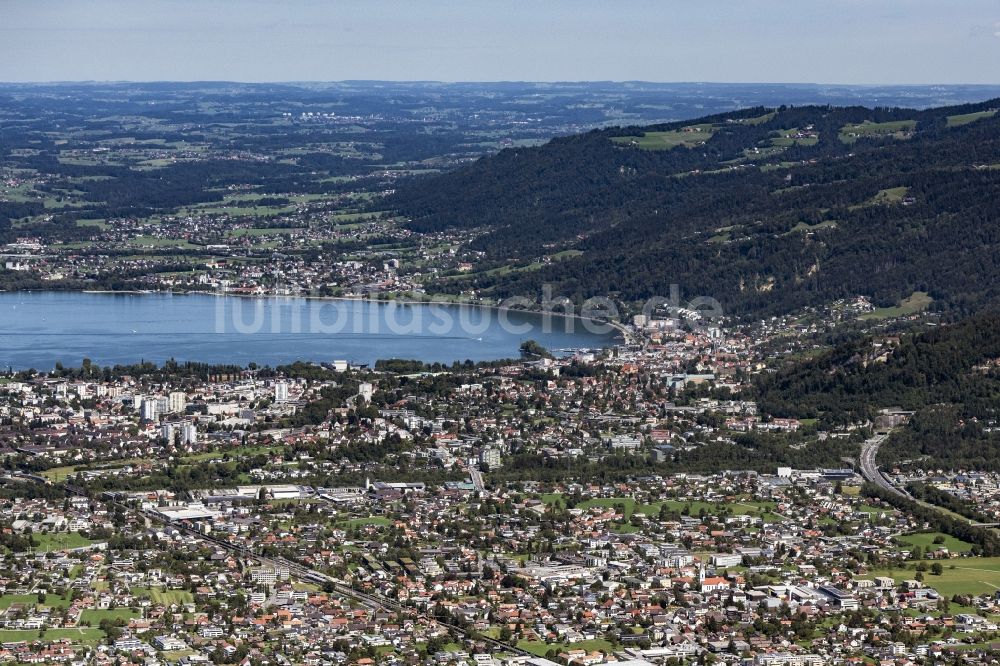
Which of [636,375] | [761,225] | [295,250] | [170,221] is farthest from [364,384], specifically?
[170,221]

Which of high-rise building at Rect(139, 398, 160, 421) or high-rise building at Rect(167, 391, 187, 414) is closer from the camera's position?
high-rise building at Rect(139, 398, 160, 421)

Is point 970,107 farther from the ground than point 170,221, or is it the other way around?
point 970,107

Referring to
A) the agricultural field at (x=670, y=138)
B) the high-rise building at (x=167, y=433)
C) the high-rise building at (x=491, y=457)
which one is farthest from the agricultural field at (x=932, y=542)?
the agricultural field at (x=670, y=138)

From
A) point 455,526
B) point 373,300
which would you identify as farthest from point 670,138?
point 455,526

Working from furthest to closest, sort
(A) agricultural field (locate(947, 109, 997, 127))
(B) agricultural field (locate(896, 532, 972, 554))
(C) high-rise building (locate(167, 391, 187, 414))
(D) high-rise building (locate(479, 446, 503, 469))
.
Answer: (A) agricultural field (locate(947, 109, 997, 127)), (C) high-rise building (locate(167, 391, 187, 414)), (D) high-rise building (locate(479, 446, 503, 469)), (B) agricultural field (locate(896, 532, 972, 554))

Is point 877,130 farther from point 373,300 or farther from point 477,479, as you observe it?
point 477,479

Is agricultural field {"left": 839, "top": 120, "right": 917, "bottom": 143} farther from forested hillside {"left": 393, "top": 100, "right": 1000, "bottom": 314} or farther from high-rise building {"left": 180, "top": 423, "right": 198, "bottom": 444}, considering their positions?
high-rise building {"left": 180, "top": 423, "right": 198, "bottom": 444}

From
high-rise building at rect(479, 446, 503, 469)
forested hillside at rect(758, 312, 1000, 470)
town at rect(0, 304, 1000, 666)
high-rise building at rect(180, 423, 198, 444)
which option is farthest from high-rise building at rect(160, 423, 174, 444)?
forested hillside at rect(758, 312, 1000, 470)

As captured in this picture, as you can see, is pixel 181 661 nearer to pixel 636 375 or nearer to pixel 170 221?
pixel 636 375
